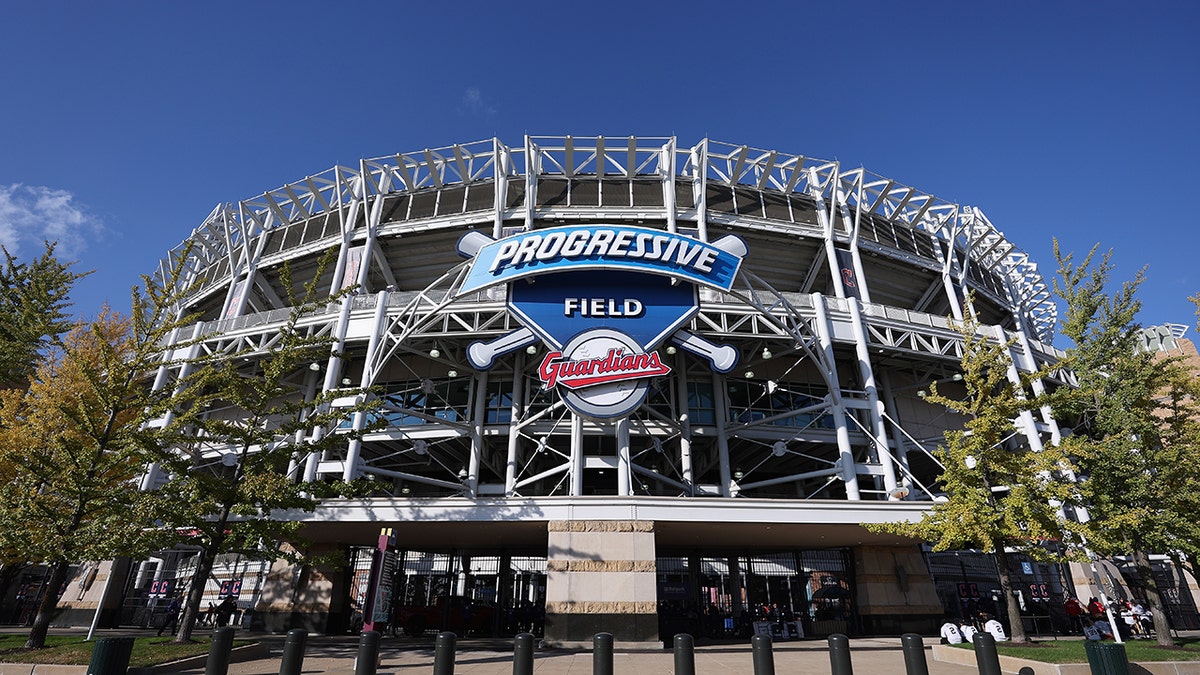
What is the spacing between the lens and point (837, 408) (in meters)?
23.8

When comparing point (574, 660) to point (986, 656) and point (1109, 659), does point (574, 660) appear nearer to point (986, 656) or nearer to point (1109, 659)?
point (986, 656)

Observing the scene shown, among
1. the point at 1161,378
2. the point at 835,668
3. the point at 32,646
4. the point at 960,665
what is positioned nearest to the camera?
the point at 835,668

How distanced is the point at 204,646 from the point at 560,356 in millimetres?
12543

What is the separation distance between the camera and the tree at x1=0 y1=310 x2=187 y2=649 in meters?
13.1

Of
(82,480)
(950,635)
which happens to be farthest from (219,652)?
(950,635)

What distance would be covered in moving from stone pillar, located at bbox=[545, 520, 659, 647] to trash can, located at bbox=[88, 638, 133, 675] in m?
10.7

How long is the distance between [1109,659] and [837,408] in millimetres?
15175

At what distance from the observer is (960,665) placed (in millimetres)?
13492

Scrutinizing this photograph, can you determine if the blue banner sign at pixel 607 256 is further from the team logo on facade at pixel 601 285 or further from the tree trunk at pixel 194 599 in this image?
the tree trunk at pixel 194 599

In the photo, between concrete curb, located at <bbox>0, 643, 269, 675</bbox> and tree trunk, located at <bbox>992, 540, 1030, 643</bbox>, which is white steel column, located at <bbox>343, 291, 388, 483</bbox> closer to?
concrete curb, located at <bbox>0, 643, 269, 675</bbox>

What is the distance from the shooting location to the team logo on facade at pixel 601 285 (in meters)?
21.6

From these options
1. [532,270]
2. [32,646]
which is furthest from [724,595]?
[32,646]

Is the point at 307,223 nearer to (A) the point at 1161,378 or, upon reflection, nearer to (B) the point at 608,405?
(B) the point at 608,405

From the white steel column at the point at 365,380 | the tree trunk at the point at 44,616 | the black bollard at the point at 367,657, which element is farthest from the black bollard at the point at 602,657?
the white steel column at the point at 365,380
